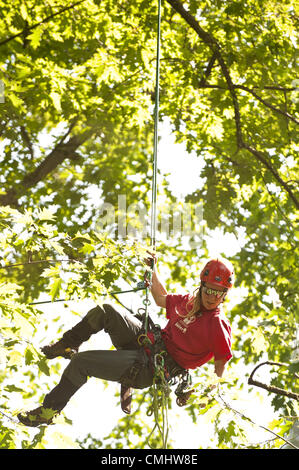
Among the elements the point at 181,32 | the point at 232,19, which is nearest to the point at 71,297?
the point at 232,19

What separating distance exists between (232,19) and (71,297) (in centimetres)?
481

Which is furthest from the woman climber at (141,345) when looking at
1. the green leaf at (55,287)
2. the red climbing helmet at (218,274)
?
the green leaf at (55,287)

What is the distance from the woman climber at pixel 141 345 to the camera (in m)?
3.79

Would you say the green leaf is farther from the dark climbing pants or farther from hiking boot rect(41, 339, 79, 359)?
hiking boot rect(41, 339, 79, 359)

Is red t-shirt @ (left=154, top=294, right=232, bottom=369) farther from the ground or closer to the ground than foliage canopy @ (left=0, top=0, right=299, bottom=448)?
closer to the ground

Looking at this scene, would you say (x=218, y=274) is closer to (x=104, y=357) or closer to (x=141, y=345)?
(x=141, y=345)

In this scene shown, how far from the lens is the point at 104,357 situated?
3750mm

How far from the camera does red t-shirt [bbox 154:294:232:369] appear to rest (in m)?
3.97

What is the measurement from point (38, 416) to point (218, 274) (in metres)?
1.43

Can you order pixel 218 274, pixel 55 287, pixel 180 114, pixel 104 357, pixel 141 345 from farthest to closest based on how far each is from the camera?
pixel 180 114 → pixel 218 274 → pixel 141 345 → pixel 104 357 → pixel 55 287

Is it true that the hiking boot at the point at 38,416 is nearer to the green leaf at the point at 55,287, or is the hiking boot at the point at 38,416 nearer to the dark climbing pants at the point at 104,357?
the dark climbing pants at the point at 104,357

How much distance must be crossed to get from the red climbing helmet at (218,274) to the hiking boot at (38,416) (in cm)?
127

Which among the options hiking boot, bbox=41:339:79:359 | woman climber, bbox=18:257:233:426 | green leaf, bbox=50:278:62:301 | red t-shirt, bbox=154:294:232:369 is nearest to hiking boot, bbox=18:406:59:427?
woman climber, bbox=18:257:233:426

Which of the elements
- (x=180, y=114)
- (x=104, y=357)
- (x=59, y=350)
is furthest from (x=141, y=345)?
(x=180, y=114)
